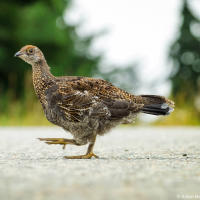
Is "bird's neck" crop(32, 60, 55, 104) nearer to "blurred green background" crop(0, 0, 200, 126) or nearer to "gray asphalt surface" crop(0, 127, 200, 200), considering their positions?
"gray asphalt surface" crop(0, 127, 200, 200)

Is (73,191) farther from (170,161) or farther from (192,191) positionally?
(170,161)

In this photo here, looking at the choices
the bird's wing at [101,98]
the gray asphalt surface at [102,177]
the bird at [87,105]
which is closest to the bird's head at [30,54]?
the bird at [87,105]

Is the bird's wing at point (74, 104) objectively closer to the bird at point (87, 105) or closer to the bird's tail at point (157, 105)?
the bird at point (87, 105)

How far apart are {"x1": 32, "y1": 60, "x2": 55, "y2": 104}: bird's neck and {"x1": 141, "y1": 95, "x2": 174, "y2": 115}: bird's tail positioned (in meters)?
1.10

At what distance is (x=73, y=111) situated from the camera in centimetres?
550

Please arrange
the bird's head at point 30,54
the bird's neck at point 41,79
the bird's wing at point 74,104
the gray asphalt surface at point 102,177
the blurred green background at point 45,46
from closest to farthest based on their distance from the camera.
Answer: the gray asphalt surface at point 102,177 → the bird's wing at point 74,104 → the bird's neck at point 41,79 → the bird's head at point 30,54 → the blurred green background at point 45,46

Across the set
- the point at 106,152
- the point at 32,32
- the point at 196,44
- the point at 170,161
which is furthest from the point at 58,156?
the point at 196,44

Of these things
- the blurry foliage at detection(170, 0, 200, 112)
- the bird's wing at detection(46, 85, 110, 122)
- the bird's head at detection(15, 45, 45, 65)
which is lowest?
the bird's wing at detection(46, 85, 110, 122)

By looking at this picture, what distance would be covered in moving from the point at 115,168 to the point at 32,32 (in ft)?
58.6

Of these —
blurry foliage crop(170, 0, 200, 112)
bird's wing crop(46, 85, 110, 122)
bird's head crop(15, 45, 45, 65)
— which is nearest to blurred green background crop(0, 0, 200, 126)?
blurry foliage crop(170, 0, 200, 112)

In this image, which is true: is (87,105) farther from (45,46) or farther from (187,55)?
(187,55)

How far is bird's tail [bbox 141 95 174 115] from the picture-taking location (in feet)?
19.2

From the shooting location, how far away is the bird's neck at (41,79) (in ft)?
19.2

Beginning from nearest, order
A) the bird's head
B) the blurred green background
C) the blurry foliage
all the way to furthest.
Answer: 1. the bird's head
2. the blurred green background
3. the blurry foliage
